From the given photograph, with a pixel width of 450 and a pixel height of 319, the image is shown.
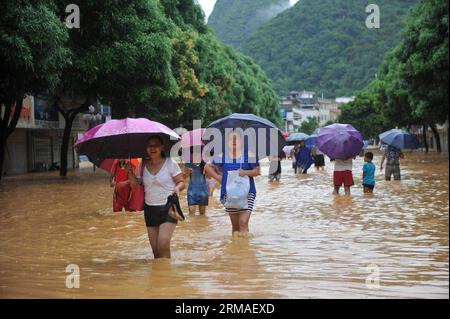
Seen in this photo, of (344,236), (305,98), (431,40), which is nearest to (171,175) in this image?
(344,236)

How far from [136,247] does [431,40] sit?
2189 centimetres

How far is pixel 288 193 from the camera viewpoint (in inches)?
753

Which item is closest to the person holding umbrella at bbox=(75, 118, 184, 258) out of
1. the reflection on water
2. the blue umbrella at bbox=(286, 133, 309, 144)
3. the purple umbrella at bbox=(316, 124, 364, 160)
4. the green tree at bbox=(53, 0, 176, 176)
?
the reflection on water

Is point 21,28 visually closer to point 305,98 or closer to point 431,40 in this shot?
point 431,40

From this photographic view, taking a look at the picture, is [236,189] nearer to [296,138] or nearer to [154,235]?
[154,235]

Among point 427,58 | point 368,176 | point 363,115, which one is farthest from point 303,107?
point 368,176

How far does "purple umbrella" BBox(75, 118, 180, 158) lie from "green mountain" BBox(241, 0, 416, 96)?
138 metres

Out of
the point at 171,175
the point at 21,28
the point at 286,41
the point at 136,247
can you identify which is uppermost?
the point at 286,41

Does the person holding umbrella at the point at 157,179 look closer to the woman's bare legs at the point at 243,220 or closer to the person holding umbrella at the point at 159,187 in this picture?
the person holding umbrella at the point at 159,187

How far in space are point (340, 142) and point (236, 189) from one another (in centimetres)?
844

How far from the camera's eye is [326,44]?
494ft

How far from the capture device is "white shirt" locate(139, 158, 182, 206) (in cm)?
766

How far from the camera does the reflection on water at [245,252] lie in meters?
6.56

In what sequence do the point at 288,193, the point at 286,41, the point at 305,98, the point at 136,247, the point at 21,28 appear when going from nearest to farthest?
1. the point at 136,247
2. the point at 21,28
3. the point at 288,193
4. the point at 286,41
5. the point at 305,98
